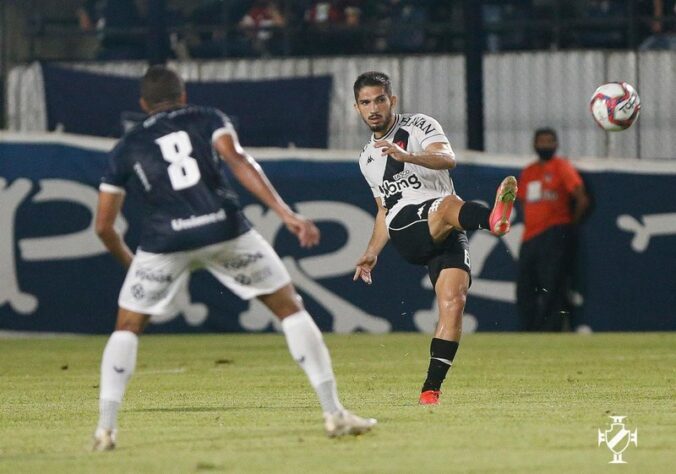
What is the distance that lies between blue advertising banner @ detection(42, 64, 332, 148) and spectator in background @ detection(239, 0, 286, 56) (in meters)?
1.36

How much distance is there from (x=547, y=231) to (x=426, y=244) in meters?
7.67

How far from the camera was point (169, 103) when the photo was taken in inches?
298

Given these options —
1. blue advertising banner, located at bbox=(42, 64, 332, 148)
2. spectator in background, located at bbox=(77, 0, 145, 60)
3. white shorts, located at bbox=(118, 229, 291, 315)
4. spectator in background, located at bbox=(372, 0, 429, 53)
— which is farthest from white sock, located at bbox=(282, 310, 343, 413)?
spectator in background, located at bbox=(77, 0, 145, 60)

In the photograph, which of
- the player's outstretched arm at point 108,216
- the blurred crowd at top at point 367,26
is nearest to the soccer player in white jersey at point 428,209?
the player's outstretched arm at point 108,216

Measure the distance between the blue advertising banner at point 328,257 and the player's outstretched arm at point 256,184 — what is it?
1021cm

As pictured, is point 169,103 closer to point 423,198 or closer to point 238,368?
point 423,198

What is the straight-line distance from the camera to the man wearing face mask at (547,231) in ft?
56.3

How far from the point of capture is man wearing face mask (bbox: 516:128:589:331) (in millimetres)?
17172

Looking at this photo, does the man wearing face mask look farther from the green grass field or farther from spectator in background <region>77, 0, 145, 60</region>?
spectator in background <region>77, 0, 145, 60</region>

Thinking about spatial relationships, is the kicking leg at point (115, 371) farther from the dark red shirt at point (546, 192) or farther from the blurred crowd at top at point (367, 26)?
the blurred crowd at top at point (367, 26)

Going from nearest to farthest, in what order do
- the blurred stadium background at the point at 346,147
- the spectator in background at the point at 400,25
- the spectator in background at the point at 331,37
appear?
the blurred stadium background at the point at 346,147, the spectator in background at the point at 400,25, the spectator in background at the point at 331,37

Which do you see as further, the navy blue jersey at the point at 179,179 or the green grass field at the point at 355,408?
the navy blue jersey at the point at 179,179

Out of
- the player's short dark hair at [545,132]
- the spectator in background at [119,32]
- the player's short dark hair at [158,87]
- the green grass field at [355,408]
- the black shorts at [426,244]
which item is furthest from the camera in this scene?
the spectator in background at [119,32]

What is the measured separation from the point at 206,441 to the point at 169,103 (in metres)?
1.61
